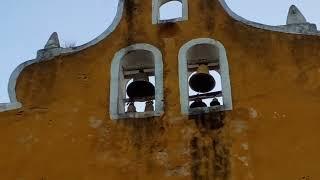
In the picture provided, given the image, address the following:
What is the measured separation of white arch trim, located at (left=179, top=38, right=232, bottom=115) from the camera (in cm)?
970

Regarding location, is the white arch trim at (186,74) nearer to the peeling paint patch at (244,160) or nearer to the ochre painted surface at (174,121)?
the ochre painted surface at (174,121)

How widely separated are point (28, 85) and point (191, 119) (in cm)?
238

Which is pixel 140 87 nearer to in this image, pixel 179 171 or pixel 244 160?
pixel 179 171

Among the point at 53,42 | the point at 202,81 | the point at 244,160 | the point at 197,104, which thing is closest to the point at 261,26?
the point at 202,81

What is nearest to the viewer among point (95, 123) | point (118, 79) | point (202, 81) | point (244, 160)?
point (244, 160)

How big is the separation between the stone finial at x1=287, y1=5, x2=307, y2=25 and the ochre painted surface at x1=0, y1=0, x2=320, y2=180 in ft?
1.09

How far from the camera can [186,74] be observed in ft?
33.1

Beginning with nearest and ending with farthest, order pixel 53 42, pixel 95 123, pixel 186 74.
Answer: pixel 95 123 → pixel 186 74 → pixel 53 42

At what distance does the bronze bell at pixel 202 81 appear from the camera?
423 inches

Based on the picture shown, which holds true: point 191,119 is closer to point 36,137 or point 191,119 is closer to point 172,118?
point 172,118

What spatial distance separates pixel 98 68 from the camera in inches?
407

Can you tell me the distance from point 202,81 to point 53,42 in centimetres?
222

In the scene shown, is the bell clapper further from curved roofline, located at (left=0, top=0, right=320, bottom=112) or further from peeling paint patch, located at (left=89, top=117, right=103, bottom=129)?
curved roofline, located at (left=0, top=0, right=320, bottom=112)

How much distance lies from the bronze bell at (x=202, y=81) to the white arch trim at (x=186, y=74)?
0.56m
